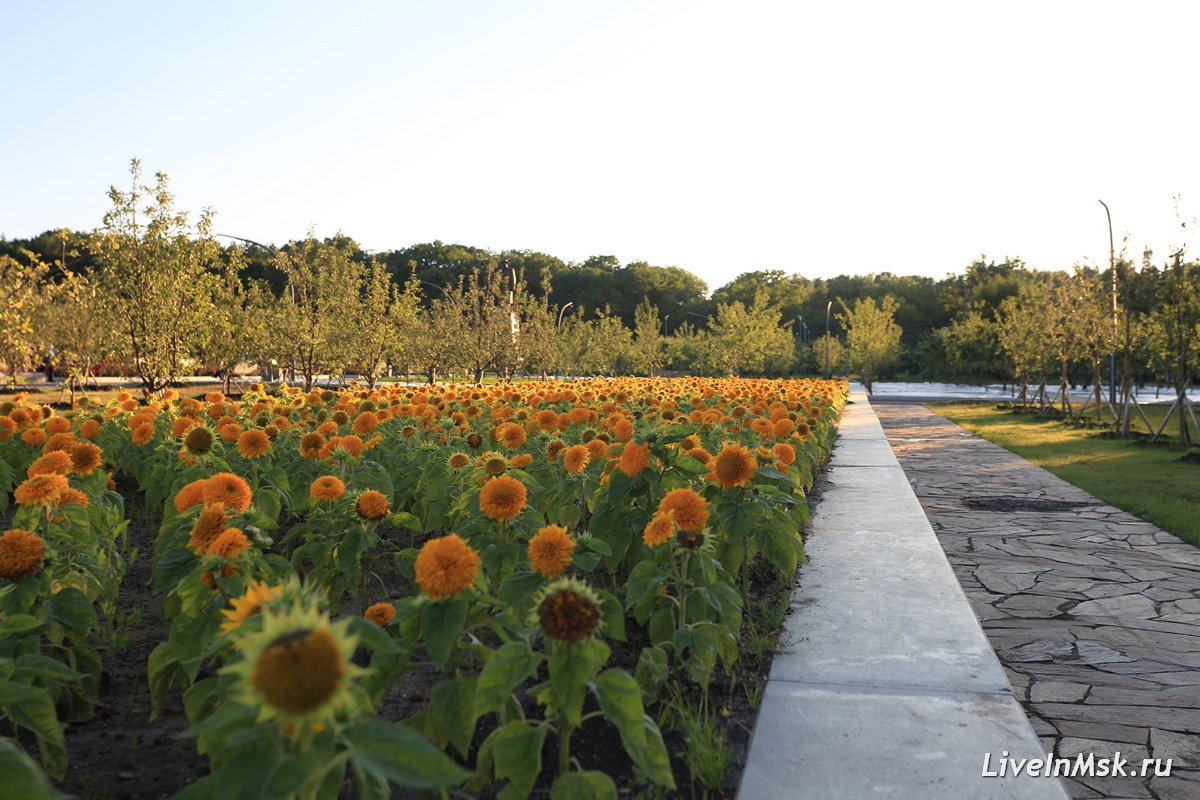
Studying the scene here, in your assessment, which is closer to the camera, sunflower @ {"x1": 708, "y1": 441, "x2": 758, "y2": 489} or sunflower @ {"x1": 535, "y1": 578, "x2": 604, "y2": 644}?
sunflower @ {"x1": 535, "y1": 578, "x2": 604, "y2": 644}

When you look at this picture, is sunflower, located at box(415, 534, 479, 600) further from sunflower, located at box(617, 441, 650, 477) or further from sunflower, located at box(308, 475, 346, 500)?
sunflower, located at box(617, 441, 650, 477)

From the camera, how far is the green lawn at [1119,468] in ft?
24.9

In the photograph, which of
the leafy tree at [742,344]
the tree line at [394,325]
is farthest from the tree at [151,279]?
the leafy tree at [742,344]

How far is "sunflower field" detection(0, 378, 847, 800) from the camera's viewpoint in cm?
130

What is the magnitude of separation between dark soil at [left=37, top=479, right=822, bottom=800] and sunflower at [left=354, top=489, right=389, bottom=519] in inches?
29.5

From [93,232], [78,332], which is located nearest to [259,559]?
[93,232]

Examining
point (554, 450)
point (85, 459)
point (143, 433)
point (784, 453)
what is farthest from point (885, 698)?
point (143, 433)

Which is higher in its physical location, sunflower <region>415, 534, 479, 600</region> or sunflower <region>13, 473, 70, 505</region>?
sunflower <region>13, 473, 70, 505</region>

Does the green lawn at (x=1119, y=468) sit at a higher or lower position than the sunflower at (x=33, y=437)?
lower

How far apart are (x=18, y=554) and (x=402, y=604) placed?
4.15ft

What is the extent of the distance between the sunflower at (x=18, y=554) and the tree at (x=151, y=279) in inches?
412

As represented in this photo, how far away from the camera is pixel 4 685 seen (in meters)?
1.71

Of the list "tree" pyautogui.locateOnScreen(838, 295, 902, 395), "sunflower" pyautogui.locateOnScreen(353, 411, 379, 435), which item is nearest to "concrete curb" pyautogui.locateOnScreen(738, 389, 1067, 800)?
"sunflower" pyautogui.locateOnScreen(353, 411, 379, 435)

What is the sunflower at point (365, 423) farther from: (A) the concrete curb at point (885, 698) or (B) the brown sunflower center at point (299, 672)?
(B) the brown sunflower center at point (299, 672)
